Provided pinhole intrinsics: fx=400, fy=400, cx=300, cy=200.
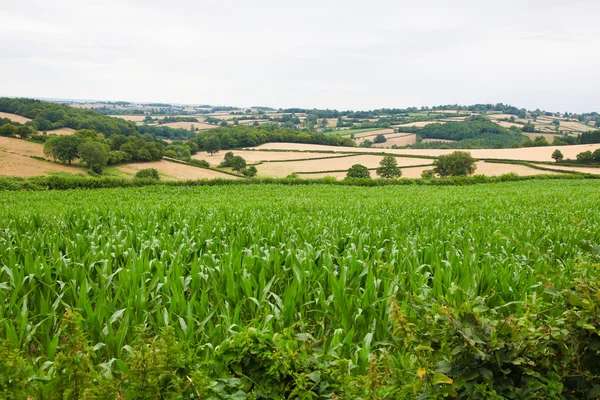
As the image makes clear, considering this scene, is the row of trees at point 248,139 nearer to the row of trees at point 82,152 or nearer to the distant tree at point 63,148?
the row of trees at point 82,152

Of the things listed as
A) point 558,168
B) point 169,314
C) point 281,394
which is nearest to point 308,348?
point 281,394

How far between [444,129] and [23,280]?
143 meters

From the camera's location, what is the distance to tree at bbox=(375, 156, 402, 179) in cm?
7212

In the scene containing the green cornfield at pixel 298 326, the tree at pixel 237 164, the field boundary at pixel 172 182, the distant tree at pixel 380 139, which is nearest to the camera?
the green cornfield at pixel 298 326

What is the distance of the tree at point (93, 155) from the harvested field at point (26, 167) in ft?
5.76

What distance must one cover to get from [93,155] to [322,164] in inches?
1620

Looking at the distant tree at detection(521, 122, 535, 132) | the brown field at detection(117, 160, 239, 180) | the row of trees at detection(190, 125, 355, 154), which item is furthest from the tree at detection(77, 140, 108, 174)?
the distant tree at detection(521, 122, 535, 132)

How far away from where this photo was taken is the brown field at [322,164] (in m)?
74.6

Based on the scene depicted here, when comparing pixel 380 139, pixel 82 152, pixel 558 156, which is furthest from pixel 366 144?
pixel 82 152

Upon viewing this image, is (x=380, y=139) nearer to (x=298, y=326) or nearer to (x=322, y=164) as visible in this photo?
(x=322, y=164)

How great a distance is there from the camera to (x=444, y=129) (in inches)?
5330

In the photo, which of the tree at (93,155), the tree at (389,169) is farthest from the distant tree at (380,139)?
the tree at (93,155)

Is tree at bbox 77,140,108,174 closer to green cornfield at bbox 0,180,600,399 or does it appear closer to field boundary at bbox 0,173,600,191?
field boundary at bbox 0,173,600,191

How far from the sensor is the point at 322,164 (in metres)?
80.8
